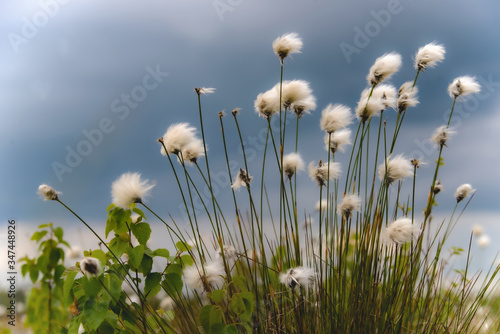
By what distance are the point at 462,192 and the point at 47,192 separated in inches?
86.3

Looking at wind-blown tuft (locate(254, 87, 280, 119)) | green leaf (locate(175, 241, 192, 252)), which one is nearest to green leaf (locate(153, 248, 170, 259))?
green leaf (locate(175, 241, 192, 252))

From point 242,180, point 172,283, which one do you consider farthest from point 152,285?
point 242,180

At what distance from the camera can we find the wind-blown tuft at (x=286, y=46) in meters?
2.31

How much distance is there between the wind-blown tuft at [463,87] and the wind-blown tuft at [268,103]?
108 cm

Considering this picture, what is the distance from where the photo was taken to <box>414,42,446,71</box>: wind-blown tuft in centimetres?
242

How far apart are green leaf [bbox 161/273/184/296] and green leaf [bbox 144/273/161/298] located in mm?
49

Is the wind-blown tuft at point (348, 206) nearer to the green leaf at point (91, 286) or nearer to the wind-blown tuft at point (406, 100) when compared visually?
the wind-blown tuft at point (406, 100)

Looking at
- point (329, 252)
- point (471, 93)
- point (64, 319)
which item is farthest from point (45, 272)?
point (471, 93)

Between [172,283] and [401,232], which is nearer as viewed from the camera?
[401,232]

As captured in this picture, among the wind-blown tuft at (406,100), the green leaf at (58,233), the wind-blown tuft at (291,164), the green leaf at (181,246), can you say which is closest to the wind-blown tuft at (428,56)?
the wind-blown tuft at (406,100)

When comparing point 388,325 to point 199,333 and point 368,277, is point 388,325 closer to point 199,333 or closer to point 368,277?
point 368,277

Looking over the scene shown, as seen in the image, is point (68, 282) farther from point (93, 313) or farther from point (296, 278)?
point (296, 278)

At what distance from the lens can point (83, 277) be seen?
194cm

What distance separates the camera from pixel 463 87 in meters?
2.59
